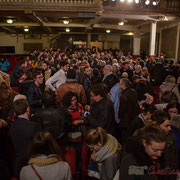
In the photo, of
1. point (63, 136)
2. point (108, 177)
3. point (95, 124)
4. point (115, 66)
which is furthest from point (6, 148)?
point (115, 66)

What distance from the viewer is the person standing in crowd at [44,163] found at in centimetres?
160

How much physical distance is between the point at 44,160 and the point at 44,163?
0.02 meters

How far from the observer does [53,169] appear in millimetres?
1631

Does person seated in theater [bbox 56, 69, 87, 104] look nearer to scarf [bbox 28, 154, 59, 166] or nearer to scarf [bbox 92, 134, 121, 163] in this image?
scarf [bbox 92, 134, 121, 163]

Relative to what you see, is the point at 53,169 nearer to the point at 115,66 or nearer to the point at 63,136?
the point at 63,136

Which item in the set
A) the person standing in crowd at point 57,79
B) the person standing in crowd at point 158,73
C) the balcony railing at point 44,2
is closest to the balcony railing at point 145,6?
the balcony railing at point 44,2

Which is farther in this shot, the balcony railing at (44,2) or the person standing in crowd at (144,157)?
the balcony railing at (44,2)

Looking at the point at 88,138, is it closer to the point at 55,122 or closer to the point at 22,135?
the point at 55,122

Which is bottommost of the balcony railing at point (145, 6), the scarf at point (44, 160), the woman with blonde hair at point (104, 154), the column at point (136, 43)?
the woman with blonde hair at point (104, 154)

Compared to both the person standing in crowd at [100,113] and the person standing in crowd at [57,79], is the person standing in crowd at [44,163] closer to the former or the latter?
the person standing in crowd at [100,113]

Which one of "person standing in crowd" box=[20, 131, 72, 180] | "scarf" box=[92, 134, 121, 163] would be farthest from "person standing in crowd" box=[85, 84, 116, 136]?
"person standing in crowd" box=[20, 131, 72, 180]

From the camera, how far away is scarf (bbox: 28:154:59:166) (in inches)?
64.1

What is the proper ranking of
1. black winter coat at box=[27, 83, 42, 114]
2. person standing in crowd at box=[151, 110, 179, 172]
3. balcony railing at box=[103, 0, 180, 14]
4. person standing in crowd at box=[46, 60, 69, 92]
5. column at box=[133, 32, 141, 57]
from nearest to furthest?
person standing in crowd at box=[151, 110, 179, 172]
black winter coat at box=[27, 83, 42, 114]
person standing in crowd at box=[46, 60, 69, 92]
balcony railing at box=[103, 0, 180, 14]
column at box=[133, 32, 141, 57]

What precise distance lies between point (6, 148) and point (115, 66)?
4204 mm
